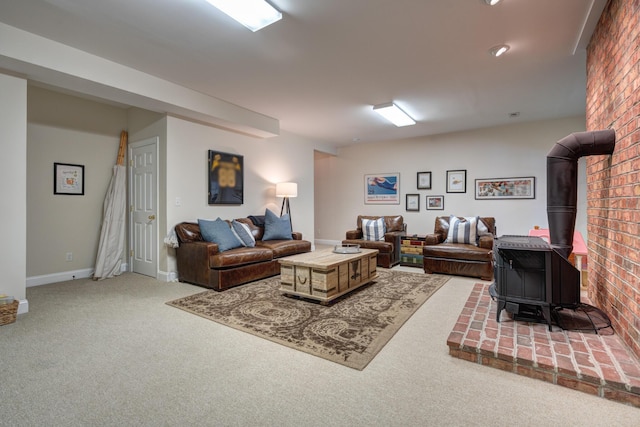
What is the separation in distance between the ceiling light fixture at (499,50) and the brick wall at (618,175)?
0.65 metres

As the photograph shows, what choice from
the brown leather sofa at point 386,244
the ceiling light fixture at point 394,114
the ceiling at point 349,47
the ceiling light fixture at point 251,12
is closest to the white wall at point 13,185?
the ceiling at point 349,47

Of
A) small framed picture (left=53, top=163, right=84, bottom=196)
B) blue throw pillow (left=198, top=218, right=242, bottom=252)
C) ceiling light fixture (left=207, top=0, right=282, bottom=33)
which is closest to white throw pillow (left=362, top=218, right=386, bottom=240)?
blue throw pillow (left=198, top=218, right=242, bottom=252)

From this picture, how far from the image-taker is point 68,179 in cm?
426

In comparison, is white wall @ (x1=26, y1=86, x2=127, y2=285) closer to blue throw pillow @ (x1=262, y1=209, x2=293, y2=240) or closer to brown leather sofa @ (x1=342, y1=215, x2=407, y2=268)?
blue throw pillow @ (x1=262, y1=209, x2=293, y2=240)

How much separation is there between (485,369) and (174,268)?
12.7ft

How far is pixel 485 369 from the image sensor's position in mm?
1929

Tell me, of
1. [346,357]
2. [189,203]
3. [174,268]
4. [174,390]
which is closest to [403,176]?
[189,203]

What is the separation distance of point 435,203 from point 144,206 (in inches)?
213

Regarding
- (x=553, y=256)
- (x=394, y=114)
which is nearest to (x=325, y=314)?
(x=553, y=256)

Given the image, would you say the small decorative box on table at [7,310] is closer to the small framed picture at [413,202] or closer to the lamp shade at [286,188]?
the lamp shade at [286,188]

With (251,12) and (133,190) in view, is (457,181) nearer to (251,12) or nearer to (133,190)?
(251,12)

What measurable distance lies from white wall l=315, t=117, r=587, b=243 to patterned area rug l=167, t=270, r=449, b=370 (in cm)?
269

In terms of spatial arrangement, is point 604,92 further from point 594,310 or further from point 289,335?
point 289,335

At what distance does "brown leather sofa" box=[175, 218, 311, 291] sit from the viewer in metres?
3.72
